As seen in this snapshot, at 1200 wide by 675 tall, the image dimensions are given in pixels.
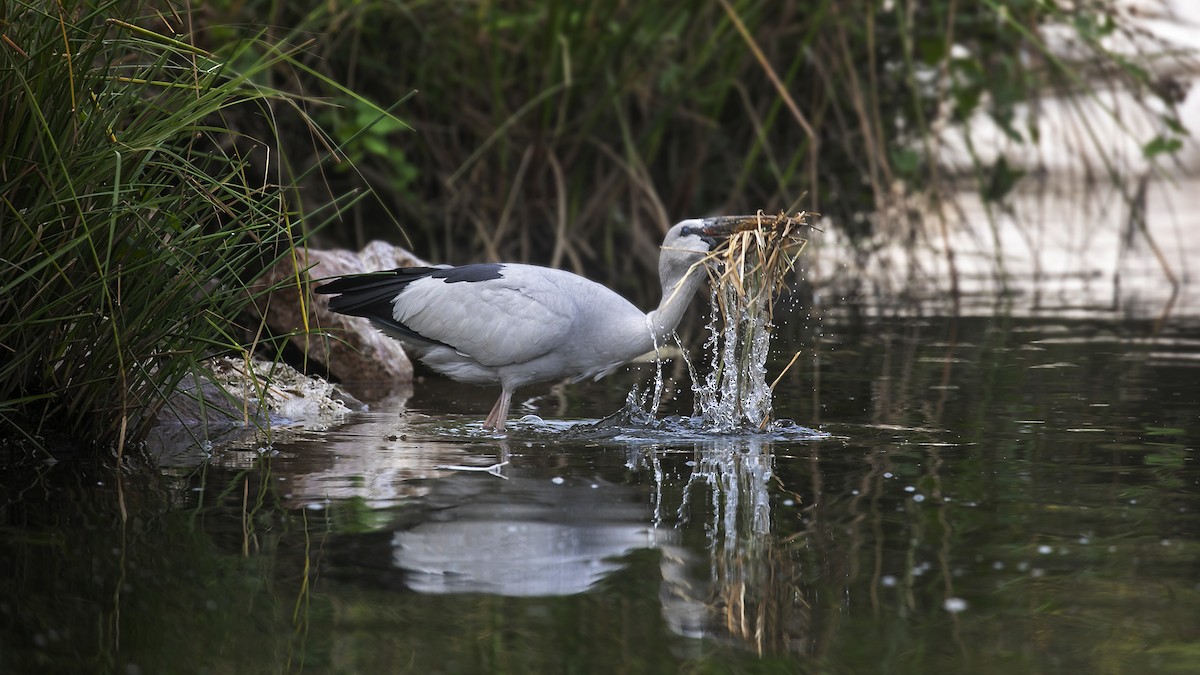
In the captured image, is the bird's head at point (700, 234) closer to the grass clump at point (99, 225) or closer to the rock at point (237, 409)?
the rock at point (237, 409)

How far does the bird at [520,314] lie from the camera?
20.4 ft

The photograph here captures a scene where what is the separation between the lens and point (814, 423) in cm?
610

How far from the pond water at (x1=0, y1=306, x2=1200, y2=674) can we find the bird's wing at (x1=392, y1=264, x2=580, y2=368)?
0.35 meters

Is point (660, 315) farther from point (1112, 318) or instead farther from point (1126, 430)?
point (1112, 318)

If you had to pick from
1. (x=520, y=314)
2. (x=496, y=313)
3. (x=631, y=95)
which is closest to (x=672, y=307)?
(x=520, y=314)

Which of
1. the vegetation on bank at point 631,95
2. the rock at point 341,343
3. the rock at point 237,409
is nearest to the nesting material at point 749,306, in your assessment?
the rock at point 237,409

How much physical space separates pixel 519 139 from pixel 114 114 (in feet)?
22.1

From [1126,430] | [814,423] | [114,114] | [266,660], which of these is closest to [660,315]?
[814,423]

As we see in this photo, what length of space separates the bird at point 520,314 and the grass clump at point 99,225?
4.25 feet

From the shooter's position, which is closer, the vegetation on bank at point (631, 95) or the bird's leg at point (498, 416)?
the bird's leg at point (498, 416)

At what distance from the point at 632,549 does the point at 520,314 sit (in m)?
2.43

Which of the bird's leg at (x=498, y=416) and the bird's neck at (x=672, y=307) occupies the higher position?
the bird's neck at (x=672, y=307)

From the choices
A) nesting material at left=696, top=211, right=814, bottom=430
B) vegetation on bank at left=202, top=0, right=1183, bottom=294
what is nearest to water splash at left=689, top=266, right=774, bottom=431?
nesting material at left=696, top=211, right=814, bottom=430

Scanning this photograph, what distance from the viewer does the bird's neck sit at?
6180 mm
